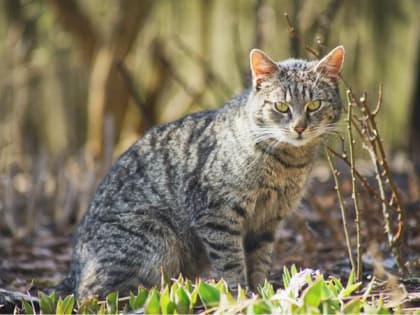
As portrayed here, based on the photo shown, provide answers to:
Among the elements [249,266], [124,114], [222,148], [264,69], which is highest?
[124,114]

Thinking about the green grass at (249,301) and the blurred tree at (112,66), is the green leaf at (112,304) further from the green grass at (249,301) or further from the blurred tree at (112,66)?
the blurred tree at (112,66)

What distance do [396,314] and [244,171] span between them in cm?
175

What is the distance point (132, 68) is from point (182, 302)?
8511 mm

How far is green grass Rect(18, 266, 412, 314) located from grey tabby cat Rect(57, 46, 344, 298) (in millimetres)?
909

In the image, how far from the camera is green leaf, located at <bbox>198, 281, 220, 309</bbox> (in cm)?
368

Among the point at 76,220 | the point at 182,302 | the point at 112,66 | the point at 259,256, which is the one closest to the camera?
the point at 182,302

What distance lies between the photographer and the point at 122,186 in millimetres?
5305

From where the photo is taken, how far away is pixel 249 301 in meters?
3.43

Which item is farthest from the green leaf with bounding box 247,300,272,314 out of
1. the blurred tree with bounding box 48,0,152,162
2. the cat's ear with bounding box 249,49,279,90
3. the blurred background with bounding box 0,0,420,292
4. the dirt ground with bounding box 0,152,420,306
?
the blurred tree with bounding box 48,0,152,162

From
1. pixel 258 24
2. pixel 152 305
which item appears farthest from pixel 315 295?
pixel 258 24

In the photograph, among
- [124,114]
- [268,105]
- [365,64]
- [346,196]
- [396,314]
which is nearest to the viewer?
[396,314]

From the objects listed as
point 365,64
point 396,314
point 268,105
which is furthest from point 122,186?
point 365,64

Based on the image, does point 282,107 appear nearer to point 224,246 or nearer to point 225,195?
point 225,195

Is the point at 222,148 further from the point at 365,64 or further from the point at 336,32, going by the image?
the point at 365,64
